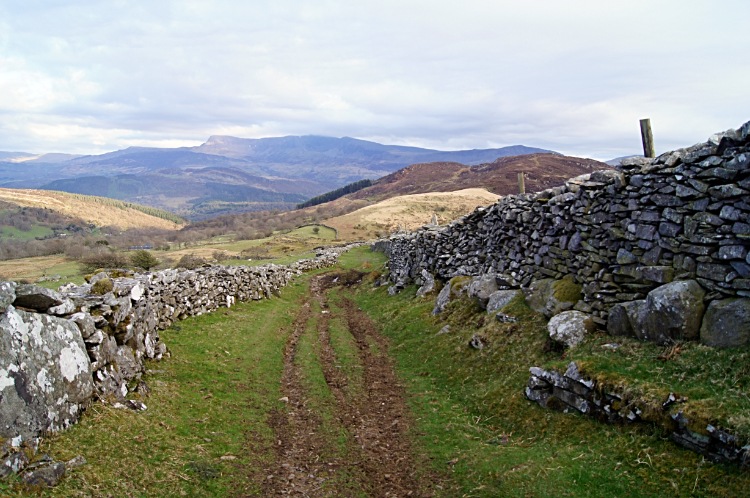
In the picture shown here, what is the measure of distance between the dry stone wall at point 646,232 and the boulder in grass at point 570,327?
0.28 m

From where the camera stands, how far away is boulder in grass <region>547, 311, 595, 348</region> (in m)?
10.6

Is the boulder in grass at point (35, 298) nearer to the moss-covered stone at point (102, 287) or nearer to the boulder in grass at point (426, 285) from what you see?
the moss-covered stone at point (102, 287)

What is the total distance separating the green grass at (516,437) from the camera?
6531mm

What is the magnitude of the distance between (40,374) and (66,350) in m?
0.82

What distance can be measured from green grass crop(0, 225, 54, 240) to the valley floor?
194 meters

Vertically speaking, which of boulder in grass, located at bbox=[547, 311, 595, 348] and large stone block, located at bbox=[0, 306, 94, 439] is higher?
large stone block, located at bbox=[0, 306, 94, 439]

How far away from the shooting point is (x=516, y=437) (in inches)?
357

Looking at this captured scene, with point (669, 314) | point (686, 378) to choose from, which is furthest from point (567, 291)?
point (686, 378)

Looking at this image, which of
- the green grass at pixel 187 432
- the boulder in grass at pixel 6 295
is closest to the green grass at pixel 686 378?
the green grass at pixel 187 432

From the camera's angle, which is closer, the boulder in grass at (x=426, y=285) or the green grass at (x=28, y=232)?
the boulder in grass at (x=426, y=285)

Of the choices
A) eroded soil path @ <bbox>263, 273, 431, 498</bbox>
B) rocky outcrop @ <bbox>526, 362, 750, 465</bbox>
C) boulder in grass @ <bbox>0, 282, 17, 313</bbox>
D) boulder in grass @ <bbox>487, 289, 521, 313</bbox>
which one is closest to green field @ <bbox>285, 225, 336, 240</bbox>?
boulder in grass @ <bbox>487, 289, 521, 313</bbox>

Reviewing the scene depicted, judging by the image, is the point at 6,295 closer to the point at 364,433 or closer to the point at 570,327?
the point at 364,433

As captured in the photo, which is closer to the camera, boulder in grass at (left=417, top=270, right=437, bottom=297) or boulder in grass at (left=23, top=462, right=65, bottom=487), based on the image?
boulder in grass at (left=23, top=462, right=65, bottom=487)

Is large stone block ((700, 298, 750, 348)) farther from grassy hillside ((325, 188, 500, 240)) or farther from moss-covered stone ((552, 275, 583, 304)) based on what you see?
grassy hillside ((325, 188, 500, 240))
